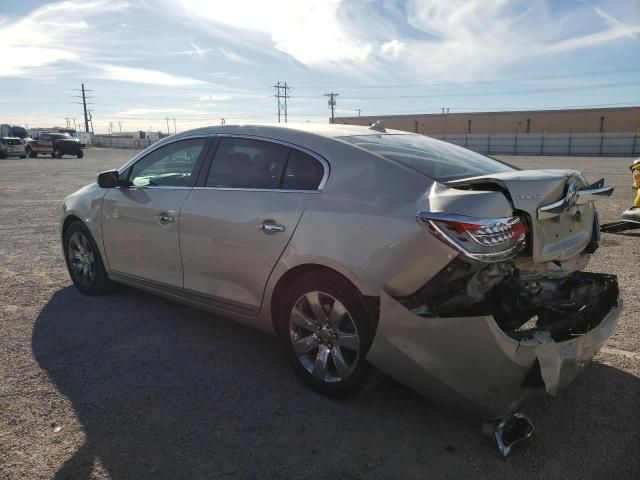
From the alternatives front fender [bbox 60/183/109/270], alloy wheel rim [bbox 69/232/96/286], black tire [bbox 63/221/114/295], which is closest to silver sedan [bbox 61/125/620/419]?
front fender [bbox 60/183/109/270]

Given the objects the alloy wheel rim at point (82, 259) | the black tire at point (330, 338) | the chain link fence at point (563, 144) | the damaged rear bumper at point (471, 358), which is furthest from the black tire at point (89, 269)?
the chain link fence at point (563, 144)

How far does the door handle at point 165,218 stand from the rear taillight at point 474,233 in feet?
7.05

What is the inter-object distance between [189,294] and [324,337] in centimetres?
133

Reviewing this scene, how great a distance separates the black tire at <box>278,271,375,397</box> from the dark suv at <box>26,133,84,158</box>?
40184 millimetres

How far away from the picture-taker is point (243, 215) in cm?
344

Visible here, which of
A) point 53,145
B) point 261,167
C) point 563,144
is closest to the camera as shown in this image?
point 261,167

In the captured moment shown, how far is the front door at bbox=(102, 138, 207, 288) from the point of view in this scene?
4016 mm

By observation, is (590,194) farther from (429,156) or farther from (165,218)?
(165,218)

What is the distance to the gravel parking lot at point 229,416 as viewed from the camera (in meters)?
2.56

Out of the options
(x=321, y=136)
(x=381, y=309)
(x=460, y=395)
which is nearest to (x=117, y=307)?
(x=321, y=136)

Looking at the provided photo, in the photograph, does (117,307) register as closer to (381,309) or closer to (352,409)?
(352,409)

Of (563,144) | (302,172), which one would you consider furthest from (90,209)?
(563,144)

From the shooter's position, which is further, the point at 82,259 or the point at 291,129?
the point at 82,259

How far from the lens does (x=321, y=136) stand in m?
3.34
